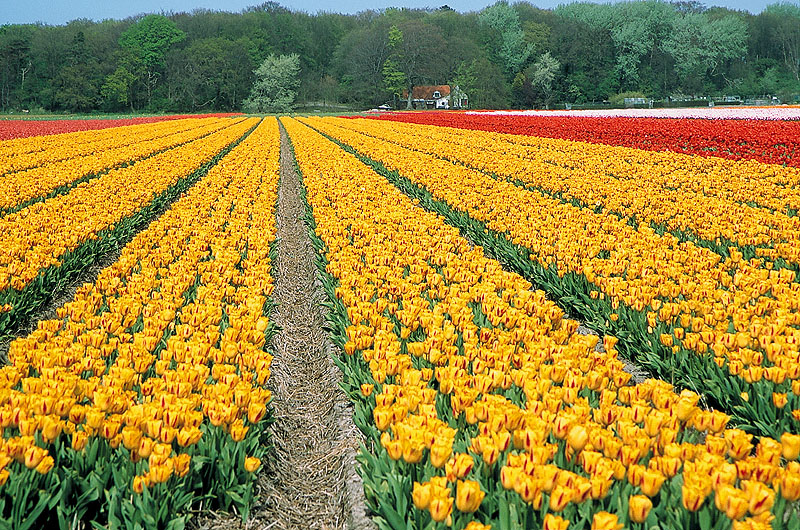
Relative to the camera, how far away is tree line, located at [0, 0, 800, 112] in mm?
79562

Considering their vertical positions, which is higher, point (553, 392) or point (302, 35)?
point (302, 35)

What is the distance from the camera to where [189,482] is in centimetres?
251

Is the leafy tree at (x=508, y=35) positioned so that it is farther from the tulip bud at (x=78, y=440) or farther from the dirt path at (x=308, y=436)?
the tulip bud at (x=78, y=440)

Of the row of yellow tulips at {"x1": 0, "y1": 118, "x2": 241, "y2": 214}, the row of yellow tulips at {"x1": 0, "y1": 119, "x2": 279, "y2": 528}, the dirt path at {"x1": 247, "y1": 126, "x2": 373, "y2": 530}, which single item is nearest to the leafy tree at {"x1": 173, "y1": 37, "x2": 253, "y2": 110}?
the row of yellow tulips at {"x1": 0, "y1": 118, "x2": 241, "y2": 214}

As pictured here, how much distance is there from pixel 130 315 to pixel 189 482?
6.06 ft

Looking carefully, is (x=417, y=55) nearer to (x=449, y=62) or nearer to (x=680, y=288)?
(x=449, y=62)

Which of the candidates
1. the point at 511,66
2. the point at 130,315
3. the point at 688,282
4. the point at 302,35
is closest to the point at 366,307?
the point at 130,315

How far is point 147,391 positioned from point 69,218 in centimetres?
549

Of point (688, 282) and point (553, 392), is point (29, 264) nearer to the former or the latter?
point (553, 392)

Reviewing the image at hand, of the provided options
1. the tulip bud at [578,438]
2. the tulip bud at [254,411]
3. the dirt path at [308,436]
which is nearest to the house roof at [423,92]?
the dirt path at [308,436]

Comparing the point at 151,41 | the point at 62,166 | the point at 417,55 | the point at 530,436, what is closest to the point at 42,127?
the point at 62,166

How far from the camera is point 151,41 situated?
3745 inches

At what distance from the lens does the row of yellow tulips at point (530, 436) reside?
2029 mm

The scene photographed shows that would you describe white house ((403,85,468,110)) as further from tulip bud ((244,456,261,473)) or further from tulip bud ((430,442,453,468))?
tulip bud ((430,442,453,468))
